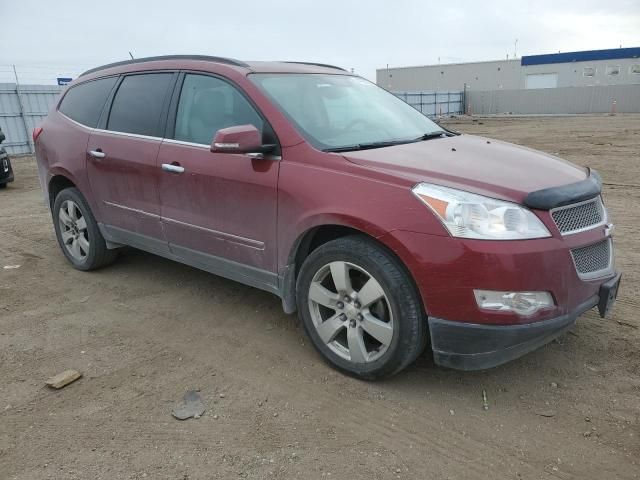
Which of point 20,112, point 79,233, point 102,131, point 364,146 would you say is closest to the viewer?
point 364,146

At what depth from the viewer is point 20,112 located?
16781 mm

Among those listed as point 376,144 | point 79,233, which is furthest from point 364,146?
point 79,233

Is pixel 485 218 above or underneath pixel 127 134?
underneath

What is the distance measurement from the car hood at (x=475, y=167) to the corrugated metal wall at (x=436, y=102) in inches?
1214

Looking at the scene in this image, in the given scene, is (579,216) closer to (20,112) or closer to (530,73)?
(20,112)

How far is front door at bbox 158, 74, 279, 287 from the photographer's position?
338 centimetres

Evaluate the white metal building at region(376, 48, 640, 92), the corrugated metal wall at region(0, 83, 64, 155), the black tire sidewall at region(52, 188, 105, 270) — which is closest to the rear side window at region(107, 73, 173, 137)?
the black tire sidewall at region(52, 188, 105, 270)

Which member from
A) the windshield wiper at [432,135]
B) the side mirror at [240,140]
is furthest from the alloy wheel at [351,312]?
the windshield wiper at [432,135]

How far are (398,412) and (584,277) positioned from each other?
3.92 ft

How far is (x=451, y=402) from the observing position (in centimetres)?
292

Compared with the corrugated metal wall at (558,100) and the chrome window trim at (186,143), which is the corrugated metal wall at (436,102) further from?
the chrome window trim at (186,143)

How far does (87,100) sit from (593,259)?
4.33 meters

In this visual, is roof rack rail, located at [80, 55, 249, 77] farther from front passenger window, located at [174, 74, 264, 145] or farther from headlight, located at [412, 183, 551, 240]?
headlight, located at [412, 183, 551, 240]

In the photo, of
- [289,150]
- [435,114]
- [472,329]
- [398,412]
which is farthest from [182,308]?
[435,114]
